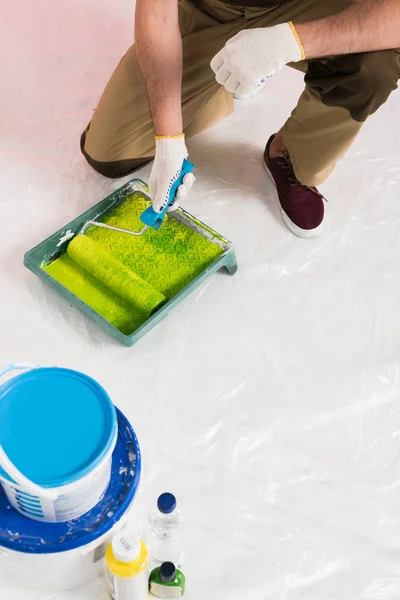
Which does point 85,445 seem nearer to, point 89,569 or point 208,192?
point 89,569


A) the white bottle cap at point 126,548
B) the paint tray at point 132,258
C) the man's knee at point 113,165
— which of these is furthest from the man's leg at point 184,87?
the white bottle cap at point 126,548

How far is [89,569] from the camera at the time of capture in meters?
1.19

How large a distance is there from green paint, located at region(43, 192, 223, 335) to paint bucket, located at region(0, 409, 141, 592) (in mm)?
417

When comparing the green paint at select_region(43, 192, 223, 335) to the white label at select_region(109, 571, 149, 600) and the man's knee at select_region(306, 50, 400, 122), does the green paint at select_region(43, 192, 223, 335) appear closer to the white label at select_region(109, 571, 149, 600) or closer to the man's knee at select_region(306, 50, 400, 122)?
the man's knee at select_region(306, 50, 400, 122)

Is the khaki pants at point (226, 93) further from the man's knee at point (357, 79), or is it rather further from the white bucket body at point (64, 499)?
the white bucket body at point (64, 499)

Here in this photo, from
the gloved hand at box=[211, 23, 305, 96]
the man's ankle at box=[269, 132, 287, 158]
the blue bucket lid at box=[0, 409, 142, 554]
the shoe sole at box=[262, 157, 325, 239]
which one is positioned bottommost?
the shoe sole at box=[262, 157, 325, 239]

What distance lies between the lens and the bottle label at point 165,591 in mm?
1193

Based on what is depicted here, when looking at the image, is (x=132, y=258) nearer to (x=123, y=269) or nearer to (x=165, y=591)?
(x=123, y=269)

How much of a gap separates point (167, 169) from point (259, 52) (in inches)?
12.9

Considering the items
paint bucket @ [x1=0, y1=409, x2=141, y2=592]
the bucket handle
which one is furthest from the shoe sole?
the bucket handle

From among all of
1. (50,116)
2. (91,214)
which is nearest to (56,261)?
(91,214)

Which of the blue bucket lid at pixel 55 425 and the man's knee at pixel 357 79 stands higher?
the man's knee at pixel 357 79

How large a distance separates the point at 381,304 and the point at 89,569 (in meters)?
0.95

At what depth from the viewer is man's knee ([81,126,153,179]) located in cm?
181
